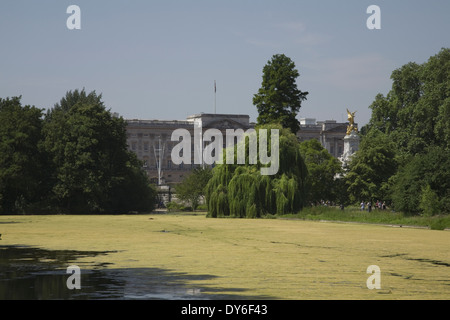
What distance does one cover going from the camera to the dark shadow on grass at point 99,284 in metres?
14.6

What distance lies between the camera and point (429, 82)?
8450 centimetres

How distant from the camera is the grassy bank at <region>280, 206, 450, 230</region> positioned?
44.2 m

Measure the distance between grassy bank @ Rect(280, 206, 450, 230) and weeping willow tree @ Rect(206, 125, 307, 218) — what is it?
152 centimetres

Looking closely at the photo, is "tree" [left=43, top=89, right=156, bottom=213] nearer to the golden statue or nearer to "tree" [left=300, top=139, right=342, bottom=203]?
"tree" [left=300, top=139, right=342, bottom=203]

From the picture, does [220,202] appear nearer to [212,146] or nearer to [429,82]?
[429,82]

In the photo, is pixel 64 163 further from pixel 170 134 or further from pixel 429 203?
pixel 170 134

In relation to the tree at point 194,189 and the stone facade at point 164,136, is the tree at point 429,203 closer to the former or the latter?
the tree at point 194,189

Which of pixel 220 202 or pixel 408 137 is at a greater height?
pixel 408 137

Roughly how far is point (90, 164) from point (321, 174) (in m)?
21.5

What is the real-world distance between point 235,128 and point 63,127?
93.8m

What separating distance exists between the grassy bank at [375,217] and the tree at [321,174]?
48.1 ft

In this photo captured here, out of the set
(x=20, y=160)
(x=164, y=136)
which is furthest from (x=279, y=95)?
(x=164, y=136)

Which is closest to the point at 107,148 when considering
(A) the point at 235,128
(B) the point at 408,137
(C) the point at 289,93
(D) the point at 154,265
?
(C) the point at 289,93

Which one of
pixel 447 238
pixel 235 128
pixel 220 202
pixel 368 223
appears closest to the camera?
pixel 447 238
